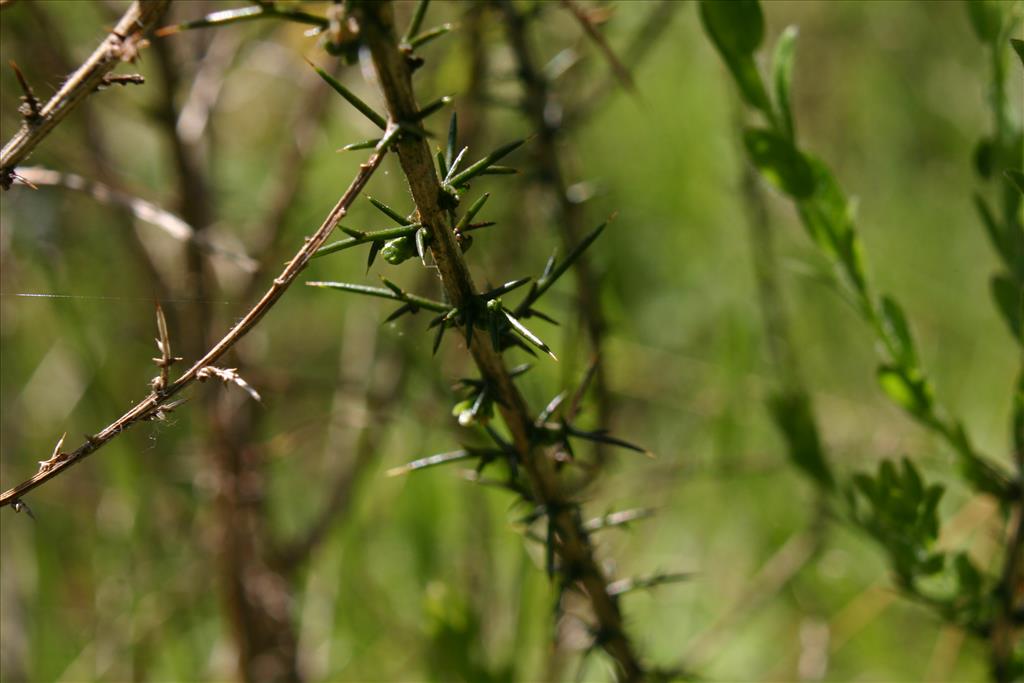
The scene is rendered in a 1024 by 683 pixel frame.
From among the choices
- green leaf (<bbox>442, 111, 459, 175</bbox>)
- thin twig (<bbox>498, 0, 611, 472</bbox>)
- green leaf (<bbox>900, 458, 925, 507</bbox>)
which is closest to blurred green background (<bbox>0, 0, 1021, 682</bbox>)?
thin twig (<bbox>498, 0, 611, 472</bbox>)

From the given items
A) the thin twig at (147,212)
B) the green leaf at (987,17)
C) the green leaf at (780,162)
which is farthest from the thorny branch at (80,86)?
the green leaf at (987,17)

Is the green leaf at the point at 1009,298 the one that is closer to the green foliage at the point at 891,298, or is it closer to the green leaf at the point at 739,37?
the green foliage at the point at 891,298

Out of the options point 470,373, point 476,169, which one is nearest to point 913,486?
point 476,169

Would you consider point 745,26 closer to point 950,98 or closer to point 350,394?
point 350,394

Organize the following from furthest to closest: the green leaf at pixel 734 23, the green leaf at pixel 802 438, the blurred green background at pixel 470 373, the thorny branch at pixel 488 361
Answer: the blurred green background at pixel 470 373, the green leaf at pixel 802 438, the green leaf at pixel 734 23, the thorny branch at pixel 488 361

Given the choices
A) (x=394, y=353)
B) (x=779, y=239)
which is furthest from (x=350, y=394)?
(x=779, y=239)

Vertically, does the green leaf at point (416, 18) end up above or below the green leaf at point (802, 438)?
above

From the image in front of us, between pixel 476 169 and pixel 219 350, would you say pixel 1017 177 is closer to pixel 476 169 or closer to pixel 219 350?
pixel 476 169

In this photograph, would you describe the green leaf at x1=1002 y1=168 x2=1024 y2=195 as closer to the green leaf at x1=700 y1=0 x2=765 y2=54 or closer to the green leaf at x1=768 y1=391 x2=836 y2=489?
the green leaf at x1=700 y1=0 x2=765 y2=54
